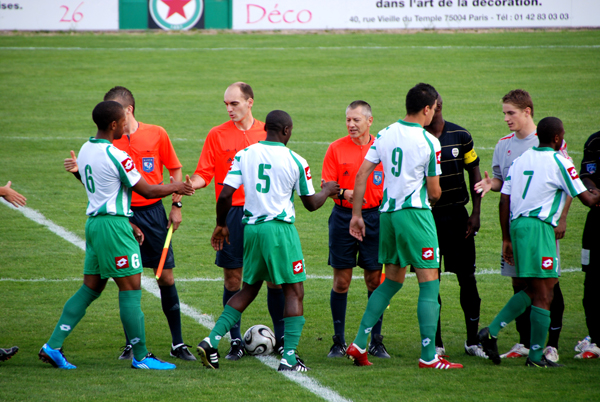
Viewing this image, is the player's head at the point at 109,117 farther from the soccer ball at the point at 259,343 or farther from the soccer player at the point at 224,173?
the soccer ball at the point at 259,343

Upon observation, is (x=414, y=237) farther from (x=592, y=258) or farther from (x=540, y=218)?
(x=592, y=258)

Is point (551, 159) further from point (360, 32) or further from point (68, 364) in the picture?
point (360, 32)

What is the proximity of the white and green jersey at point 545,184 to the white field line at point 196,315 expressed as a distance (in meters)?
2.12

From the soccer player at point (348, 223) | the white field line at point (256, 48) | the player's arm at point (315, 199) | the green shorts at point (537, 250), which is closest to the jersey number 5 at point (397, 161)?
the player's arm at point (315, 199)

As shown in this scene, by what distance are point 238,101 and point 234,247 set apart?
1.32m

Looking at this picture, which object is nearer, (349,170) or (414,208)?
(414,208)

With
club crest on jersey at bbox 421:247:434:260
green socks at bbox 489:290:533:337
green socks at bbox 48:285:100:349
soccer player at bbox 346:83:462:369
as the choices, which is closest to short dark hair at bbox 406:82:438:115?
soccer player at bbox 346:83:462:369

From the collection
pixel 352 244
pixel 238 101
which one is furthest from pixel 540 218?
pixel 238 101

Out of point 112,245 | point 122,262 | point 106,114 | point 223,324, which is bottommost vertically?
point 223,324

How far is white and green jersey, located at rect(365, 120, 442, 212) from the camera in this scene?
5.32 m

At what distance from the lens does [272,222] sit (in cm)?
538

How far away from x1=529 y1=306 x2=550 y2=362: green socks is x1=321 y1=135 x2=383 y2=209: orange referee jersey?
1739 millimetres

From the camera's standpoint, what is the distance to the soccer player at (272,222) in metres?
5.33

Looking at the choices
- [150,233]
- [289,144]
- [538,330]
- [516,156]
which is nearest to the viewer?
[538,330]
